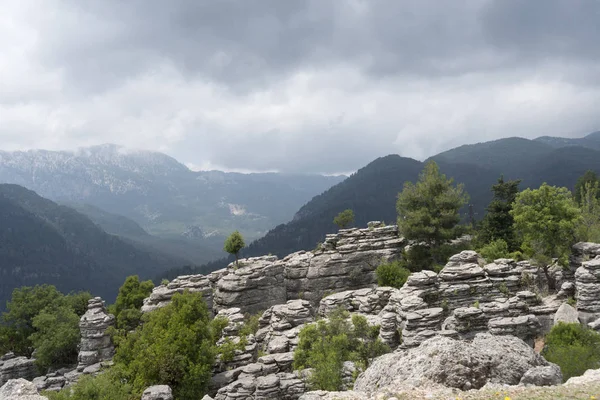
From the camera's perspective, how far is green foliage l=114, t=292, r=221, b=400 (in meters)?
34.0

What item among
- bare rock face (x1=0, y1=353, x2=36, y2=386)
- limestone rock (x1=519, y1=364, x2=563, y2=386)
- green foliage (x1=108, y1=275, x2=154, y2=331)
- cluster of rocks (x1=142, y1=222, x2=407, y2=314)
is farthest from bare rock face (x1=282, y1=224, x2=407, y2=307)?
limestone rock (x1=519, y1=364, x2=563, y2=386)

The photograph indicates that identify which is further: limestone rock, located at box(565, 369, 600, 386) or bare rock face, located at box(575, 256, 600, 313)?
bare rock face, located at box(575, 256, 600, 313)

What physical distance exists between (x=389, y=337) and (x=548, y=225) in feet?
75.4

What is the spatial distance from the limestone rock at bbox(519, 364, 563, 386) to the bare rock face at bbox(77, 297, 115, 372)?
5464cm

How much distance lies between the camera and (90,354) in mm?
52312

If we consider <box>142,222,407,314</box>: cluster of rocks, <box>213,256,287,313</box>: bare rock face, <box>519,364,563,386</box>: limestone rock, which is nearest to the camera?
<box>519,364,563,386</box>: limestone rock

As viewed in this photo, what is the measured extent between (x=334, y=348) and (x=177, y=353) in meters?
15.2

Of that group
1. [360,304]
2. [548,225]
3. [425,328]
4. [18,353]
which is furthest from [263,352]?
[18,353]

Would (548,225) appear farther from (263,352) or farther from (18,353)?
(18,353)

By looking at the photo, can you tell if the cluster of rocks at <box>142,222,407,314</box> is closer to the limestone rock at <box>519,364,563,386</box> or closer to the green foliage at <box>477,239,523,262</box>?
the green foliage at <box>477,239,523,262</box>

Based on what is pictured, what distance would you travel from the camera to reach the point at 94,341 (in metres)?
53.1

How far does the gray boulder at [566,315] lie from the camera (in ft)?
109

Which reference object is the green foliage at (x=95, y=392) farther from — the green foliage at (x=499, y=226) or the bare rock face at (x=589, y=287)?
the green foliage at (x=499, y=226)

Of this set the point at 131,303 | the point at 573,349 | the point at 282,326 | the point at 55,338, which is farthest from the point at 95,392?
the point at 131,303
